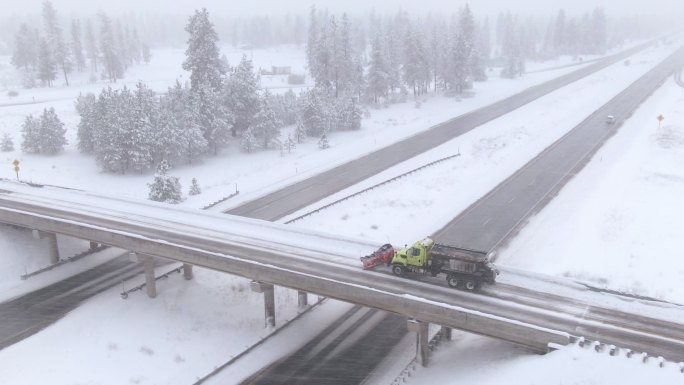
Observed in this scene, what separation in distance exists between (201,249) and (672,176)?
47691 mm

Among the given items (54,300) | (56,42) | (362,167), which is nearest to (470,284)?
(54,300)

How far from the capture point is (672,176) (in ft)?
184

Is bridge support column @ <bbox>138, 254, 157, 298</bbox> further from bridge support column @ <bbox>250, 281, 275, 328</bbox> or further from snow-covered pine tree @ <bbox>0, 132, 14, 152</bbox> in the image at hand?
snow-covered pine tree @ <bbox>0, 132, 14, 152</bbox>

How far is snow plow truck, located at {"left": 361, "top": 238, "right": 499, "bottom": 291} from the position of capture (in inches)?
1113

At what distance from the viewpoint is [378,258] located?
1242 inches

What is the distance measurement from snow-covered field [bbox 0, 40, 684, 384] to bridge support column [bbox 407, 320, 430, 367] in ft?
2.11

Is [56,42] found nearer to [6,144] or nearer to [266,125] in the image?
[6,144]

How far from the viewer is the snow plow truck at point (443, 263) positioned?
28266 millimetres

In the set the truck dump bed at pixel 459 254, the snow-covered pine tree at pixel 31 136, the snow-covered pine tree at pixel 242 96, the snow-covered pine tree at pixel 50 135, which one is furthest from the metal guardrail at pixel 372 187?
the snow-covered pine tree at pixel 31 136

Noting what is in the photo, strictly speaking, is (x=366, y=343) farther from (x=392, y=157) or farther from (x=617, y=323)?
(x=392, y=157)

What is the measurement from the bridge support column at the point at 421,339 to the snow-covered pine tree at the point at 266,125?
1982 inches

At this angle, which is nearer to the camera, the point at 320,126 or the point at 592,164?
the point at 592,164

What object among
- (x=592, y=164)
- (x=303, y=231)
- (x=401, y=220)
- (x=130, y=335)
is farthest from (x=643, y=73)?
(x=130, y=335)

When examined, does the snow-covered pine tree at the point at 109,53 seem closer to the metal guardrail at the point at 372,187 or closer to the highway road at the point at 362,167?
the highway road at the point at 362,167
